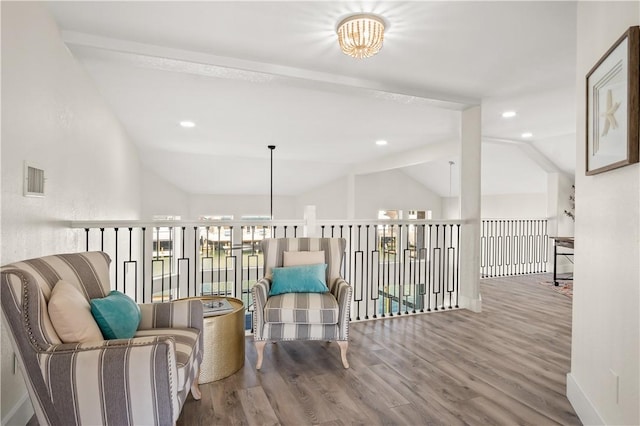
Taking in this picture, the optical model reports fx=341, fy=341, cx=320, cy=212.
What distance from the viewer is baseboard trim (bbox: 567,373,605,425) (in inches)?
68.7

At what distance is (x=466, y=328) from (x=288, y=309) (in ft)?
6.49

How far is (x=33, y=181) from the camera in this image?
196 cm

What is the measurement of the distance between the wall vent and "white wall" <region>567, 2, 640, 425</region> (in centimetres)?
297

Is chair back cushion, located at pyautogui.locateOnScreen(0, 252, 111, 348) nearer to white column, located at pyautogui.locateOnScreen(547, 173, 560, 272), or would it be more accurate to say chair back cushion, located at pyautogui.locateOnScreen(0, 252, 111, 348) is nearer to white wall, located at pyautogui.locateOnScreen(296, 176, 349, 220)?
white wall, located at pyautogui.locateOnScreen(296, 176, 349, 220)

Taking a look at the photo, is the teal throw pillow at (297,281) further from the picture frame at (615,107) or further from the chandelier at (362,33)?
the picture frame at (615,107)

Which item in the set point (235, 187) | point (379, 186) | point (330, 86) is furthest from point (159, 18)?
point (379, 186)

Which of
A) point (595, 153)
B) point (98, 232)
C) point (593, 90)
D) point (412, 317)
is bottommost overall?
point (412, 317)

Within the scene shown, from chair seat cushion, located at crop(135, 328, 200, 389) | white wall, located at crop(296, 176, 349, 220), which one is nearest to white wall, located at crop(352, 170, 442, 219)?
white wall, located at crop(296, 176, 349, 220)

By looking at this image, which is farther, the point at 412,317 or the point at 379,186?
the point at 379,186

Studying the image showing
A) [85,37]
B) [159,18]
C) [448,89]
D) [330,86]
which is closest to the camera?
[159,18]

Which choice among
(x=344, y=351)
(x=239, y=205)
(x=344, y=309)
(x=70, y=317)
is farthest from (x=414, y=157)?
(x=70, y=317)

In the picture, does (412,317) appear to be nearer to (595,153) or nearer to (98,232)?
(595,153)

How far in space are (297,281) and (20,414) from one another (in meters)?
1.78

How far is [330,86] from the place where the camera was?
326 cm
